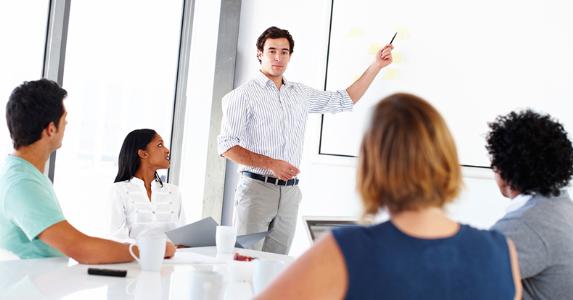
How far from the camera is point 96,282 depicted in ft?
5.47

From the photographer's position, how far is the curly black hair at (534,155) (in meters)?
1.76

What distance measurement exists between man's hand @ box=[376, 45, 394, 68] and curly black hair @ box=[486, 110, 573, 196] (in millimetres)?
1757

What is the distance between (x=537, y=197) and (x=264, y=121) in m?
1.86

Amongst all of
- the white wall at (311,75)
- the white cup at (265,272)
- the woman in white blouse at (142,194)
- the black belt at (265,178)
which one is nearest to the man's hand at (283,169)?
the black belt at (265,178)

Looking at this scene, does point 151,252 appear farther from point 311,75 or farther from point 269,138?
point 311,75

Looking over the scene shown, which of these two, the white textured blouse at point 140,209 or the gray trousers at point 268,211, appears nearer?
the white textured blouse at point 140,209

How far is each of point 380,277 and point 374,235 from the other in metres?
0.07

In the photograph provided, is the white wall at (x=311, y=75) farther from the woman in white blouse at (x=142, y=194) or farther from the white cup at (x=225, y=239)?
the white cup at (x=225, y=239)

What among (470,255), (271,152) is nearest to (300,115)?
(271,152)

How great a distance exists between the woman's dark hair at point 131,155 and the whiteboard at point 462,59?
126 centimetres

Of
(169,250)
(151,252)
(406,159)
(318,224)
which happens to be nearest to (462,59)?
(318,224)

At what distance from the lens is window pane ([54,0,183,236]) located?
12.9ft

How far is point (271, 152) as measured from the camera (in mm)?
3400

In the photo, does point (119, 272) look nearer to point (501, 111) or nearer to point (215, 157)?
point (501, 111)
